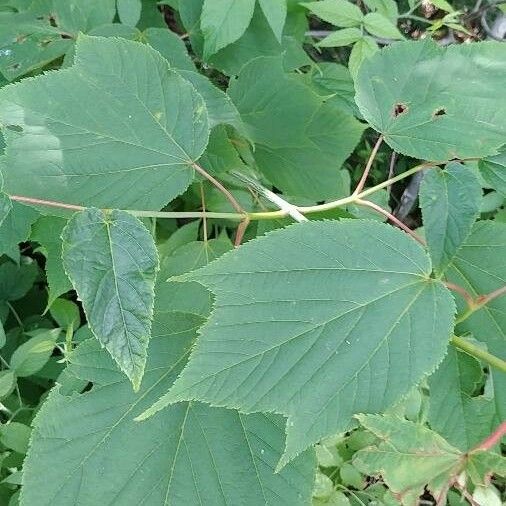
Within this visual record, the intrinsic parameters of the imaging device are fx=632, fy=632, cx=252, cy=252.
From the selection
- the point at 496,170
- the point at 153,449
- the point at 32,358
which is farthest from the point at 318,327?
the point at 32,358

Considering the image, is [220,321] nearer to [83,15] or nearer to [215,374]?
[215,374]

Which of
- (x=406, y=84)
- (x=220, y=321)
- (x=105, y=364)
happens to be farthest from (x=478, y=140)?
(x=105, y=364)

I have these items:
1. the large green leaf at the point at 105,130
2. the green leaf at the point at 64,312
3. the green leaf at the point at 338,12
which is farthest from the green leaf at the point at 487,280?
the green leaf at the point at 64,312

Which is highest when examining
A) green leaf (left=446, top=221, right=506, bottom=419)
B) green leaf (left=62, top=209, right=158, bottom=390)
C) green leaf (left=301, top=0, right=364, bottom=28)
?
green leaf (left=301, top=0, right=364, bottom=28)

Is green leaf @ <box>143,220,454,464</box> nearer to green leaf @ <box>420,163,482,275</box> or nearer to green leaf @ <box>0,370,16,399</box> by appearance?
green leaf @ <box>420,163,482,275</box>

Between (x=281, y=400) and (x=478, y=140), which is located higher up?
(x=478, y=140)

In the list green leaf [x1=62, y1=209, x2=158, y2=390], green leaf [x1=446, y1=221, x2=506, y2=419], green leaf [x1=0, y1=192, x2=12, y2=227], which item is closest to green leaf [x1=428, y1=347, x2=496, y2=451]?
green leaf [x1=446, y1=221, x2=506, y2=419]
